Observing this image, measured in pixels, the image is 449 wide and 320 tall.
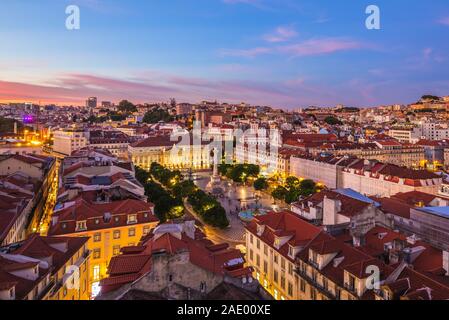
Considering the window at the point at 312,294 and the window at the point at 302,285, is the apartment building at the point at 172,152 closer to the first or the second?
the window at the point at 302,285

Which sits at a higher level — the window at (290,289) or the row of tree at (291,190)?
the row of tree at (291,190)

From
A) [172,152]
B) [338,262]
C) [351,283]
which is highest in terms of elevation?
[172,152]

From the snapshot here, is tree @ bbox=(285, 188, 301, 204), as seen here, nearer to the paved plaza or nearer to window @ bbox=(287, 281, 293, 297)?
the paved plaza

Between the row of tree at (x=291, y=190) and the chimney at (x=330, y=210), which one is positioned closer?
the chimney at (x=330, y=210)

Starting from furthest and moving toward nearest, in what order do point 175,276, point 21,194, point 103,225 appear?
point 21,194, point 103,225, point 175,276

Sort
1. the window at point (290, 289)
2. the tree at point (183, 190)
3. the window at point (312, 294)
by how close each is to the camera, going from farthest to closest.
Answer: the tree at point (183, 190) < the window at point (290, 289) < the window at point (312, 294)

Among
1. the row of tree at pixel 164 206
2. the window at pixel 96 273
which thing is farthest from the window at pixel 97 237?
the row of tree at pixel 164 206

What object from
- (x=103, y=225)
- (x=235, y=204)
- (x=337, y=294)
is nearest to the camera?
(x=337, y=294)

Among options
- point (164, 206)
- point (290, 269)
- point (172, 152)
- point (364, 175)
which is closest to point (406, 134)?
point (364, 175)

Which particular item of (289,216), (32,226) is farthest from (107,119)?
(289,216)

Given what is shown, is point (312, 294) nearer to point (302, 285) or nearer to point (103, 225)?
point (302, 285)
